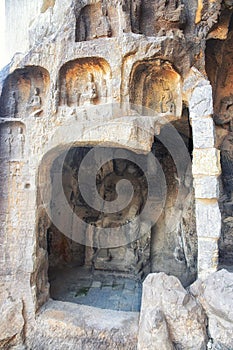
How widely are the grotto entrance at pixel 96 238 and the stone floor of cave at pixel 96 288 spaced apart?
2 centimetres

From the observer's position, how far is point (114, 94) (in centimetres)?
448

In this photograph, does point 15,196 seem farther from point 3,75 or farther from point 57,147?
point 3,75

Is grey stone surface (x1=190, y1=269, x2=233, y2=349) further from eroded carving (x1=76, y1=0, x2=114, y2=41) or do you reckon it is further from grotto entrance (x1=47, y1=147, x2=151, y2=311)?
eroded carving (x1=76, y1=0, x2=114, y2=41)

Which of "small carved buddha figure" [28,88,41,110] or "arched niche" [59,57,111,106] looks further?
"small carved buddha figure" [28,88,41,110]

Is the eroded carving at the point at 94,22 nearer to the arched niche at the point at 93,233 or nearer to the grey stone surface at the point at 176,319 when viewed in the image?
the arched niche at the point at 93,233

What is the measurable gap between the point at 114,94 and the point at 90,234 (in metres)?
4.07

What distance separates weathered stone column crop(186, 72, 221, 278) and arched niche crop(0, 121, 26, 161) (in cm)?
302

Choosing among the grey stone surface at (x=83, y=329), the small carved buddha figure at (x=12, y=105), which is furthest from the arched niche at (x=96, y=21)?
the grey stone surface at (x=83, y=329)

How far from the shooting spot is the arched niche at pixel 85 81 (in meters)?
4.61

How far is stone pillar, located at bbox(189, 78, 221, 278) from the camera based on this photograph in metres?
4.04

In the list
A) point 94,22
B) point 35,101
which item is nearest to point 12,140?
point 35,101

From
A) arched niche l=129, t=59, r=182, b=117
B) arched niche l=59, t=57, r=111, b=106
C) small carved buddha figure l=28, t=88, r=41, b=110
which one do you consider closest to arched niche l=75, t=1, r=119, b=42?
arched niche l=59, t=57, r=111, b=106

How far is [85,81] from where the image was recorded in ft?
15.8

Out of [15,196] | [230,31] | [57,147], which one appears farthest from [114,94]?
[230,31]
